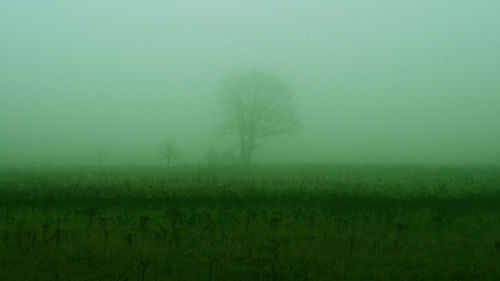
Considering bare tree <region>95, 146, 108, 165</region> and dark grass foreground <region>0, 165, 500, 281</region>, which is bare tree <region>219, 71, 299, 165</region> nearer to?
bare tree <region>95, 146, 108, 165</region>

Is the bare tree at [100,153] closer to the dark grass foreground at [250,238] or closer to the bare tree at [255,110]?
the bare tree at [255,110]

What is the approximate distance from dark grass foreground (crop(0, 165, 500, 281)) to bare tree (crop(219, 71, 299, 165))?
25.8m

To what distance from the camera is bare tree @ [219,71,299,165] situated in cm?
3950

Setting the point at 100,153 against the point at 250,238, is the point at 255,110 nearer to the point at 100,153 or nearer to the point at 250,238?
the point at 100,153

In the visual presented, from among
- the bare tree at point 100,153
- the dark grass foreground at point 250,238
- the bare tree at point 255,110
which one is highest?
the bare tree at point 255,110

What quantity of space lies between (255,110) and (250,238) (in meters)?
31.6

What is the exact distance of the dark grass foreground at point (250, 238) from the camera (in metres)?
6.41

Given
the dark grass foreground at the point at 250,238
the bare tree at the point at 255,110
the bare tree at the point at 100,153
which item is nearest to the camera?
the dark grass foreground at the point at 250,238

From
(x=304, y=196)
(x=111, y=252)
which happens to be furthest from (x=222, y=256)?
(x=304, y=196)

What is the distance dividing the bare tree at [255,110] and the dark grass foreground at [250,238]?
84.6 ft

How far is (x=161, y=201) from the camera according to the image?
43.4 ft

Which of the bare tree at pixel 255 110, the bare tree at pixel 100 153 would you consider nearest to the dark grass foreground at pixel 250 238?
the bare tree at pixel 255 110

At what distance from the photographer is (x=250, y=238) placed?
8.47 meters

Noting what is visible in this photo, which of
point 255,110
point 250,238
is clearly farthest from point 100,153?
point 250,238
